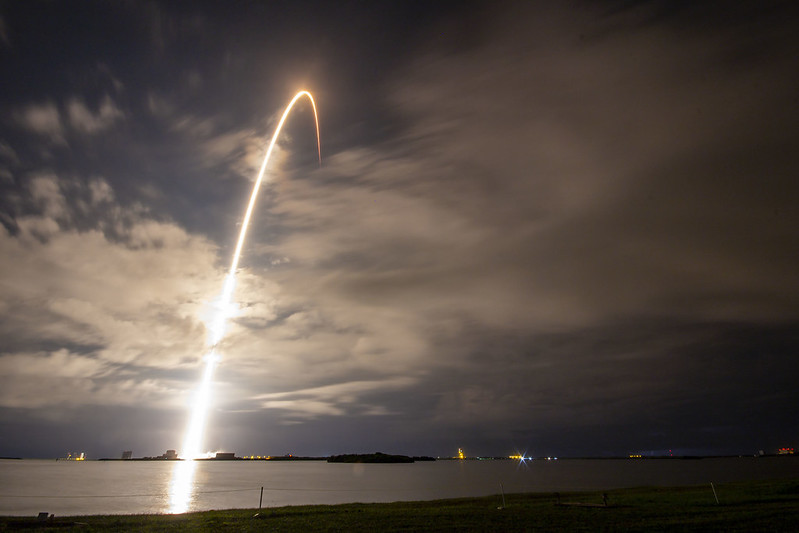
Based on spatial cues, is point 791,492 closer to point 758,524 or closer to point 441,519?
point 758,524

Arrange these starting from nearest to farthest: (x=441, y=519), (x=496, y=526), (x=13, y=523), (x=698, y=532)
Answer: (x=698, y=532) → (x=496, y=526) → (x=13, y=523) → (x=441, y=519)

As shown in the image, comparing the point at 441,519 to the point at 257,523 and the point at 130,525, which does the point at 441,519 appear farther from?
the point at 130,525

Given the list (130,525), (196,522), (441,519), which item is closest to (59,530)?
(130,525)

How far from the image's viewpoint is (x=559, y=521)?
92.9ft

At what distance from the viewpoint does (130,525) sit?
1155 inches

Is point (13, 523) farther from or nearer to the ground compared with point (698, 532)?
farther from the ground

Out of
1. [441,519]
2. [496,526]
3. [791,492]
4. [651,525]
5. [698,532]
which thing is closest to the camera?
[698,532]

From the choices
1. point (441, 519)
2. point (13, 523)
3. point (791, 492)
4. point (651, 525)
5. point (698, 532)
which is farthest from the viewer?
point (791, 492)

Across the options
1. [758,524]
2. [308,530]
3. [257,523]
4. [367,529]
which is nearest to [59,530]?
[257,523]

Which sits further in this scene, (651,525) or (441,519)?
(441,519)

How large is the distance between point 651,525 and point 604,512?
7.70 meters

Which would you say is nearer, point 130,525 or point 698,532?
point 698,532

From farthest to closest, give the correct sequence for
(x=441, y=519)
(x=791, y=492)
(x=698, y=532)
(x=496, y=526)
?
(x=791, y=492), (x=441, y=519), (x=496, y=526), (x=698, y=532)

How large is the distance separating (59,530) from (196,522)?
25.5 ft
